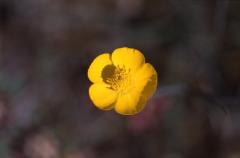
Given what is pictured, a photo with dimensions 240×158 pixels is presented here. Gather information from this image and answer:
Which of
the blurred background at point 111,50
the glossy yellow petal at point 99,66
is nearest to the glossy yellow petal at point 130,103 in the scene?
the glossy yellow petal at point 99,66

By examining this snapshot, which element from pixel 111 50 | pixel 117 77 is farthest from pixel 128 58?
pixel 111 50

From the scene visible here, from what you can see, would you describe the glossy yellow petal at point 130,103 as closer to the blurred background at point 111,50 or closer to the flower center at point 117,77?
the flower center at point 117,77

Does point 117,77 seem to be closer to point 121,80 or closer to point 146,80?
point 121,80

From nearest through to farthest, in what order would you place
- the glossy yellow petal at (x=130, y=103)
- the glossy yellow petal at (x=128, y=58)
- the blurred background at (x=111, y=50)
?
the glossy yellow petal at (x=130, y=103) < the glossy yellow petal at (x=128, y=58) < the blurred background at (x=111, y=50)

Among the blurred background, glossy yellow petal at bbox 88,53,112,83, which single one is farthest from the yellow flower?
the blurred background

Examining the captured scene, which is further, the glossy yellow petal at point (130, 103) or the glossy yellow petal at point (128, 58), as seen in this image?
the glossy yellow petal at point (128, 58)

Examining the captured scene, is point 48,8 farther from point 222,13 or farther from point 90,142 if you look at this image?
point 222,13
